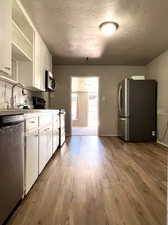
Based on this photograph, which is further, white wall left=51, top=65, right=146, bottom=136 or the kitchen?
white wall left=51, top=65, right=146, bottom=136

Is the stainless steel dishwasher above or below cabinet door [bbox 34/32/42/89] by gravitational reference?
below

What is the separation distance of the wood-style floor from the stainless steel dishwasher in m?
0.18

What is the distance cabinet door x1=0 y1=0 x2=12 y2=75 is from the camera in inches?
71.5

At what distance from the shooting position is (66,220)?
134 cm

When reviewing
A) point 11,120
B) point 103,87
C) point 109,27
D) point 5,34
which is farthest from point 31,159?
point 103,87

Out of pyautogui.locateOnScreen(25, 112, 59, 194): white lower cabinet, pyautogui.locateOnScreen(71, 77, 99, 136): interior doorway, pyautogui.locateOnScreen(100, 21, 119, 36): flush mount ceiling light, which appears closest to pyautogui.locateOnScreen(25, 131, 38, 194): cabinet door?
pyautogui.locateOnScreen(25, 112, 59, 194): white lower cabinet

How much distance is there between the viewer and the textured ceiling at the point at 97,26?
2379 mm

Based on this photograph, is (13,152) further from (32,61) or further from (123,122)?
(123,122)

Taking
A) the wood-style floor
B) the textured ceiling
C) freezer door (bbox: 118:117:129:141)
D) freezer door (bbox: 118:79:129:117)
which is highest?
the textured ceiling

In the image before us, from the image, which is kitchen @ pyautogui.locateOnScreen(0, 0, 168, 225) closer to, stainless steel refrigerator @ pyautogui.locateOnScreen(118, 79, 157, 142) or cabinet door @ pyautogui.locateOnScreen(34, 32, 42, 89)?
cabinet door @ pyautogui.locateOnScreen(34, 32, 42, 89)

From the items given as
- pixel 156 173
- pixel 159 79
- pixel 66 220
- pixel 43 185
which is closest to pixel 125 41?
pixel 159 79

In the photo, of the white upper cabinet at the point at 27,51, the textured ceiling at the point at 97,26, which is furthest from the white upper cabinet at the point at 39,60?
the textured ceiling at the point at 97,26

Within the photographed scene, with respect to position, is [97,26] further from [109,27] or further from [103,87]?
[103,87]

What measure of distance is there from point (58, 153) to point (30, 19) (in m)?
2.39
